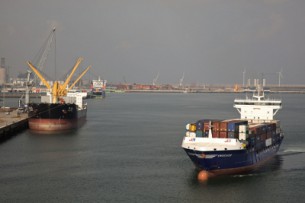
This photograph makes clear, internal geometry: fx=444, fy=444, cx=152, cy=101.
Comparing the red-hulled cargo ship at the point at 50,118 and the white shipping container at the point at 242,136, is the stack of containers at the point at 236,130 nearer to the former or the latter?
the white shipping container at the point at 242,136

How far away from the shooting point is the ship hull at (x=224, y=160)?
2981 cm

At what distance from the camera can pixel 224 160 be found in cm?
3020

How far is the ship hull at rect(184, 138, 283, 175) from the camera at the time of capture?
97.8 feet

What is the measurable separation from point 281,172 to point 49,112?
32463 mm

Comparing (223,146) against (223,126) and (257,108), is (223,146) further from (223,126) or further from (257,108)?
(257,108)

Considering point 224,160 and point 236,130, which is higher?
point 236,130

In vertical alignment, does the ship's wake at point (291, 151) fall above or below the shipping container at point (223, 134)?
below

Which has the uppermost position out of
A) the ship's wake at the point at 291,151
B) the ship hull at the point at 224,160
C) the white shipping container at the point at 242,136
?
the white shipping container at the point at 242,136

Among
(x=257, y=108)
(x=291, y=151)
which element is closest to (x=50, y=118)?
(x=257, y=108)

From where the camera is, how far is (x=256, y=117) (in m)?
44.1

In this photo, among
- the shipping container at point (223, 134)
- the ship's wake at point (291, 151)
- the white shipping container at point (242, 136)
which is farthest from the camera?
the ship's wake at point (291, 151)

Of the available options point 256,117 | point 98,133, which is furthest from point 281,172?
point 98,133

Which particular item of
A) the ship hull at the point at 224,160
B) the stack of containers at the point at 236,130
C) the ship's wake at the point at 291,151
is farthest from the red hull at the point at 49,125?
the stack of containers at the point at 236,130

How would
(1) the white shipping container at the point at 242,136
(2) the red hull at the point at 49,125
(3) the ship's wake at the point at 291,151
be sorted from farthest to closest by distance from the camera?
(2) the red hull at the point at 49,125 → (3) the ship's wake at the point at 291,151 → (1) the white shipping container at the point at 242,136
